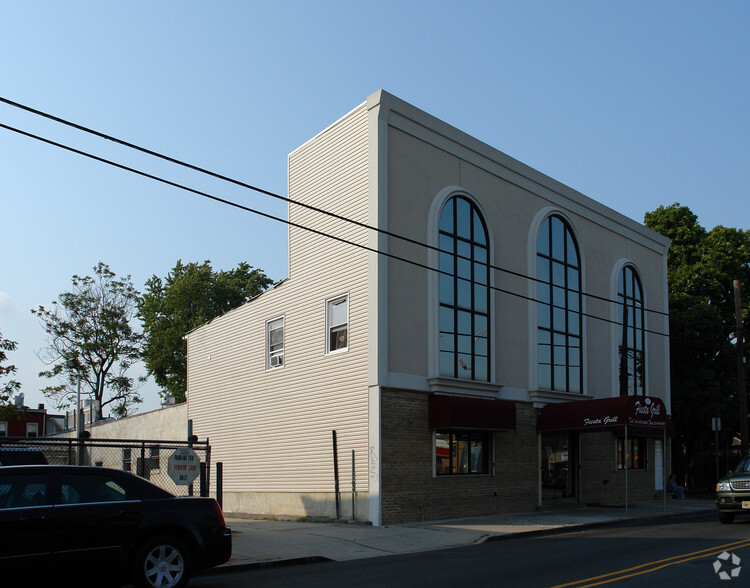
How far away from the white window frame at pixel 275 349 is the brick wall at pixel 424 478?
18.1ft

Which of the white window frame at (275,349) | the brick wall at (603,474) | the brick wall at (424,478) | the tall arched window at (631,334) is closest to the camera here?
the brick wall at (424,478)

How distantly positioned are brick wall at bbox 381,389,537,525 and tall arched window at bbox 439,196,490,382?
1.82m

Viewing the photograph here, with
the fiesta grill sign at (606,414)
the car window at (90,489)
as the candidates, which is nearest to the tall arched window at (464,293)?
the fiesta grill sign at (606,414)

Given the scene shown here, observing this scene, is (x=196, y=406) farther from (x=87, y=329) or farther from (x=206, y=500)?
(x=87, y=329)

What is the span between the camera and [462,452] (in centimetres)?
2122

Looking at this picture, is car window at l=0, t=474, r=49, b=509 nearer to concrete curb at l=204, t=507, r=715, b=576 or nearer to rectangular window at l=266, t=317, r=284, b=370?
concrete curb at l=204, t=507, r=715, b=576

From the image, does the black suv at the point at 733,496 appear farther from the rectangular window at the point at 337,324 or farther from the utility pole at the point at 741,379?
the rectangular window at the point at 337,324

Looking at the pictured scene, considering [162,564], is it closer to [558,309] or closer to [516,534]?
[516,534]

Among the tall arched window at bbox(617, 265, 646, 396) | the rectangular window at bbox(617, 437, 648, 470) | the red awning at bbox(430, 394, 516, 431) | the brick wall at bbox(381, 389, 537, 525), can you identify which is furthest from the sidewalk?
the tall arched window at bbox(617, 265, 646, 396)

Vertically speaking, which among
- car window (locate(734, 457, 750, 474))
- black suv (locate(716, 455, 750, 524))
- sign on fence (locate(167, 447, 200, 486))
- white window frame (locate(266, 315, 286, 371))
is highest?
white window frame (locate(266, 315, 286, 371))

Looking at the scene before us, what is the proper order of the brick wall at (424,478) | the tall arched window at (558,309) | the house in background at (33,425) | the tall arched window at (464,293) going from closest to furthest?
the brick wall at (424,478), the tall arched window at (464,293), the tall arched window at (558,309), the house in background at (33,425)

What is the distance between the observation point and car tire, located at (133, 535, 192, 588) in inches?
354

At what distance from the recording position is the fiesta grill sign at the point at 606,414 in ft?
69.9

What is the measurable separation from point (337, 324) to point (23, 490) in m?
13.1
